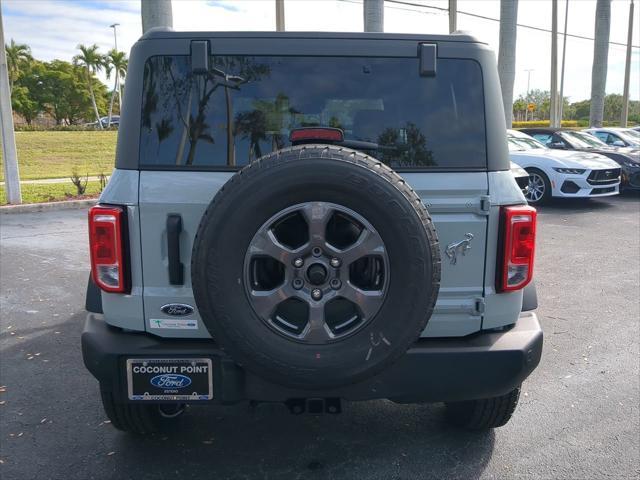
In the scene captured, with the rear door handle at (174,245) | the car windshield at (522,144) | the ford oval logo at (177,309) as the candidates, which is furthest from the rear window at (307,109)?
the car windshield at (522,144)

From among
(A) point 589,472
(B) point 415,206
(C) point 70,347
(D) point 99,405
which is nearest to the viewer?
(B) point 415,206

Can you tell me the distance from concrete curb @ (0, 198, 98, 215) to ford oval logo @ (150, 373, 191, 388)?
401 inches

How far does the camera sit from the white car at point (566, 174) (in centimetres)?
1149

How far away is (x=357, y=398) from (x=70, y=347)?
9.57 ft

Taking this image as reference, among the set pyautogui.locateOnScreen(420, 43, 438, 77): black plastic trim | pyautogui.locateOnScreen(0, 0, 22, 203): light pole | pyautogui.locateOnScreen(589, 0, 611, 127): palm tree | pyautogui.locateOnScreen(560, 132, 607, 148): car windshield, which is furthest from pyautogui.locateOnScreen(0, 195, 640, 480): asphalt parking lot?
pyautogui.locateOnScreen(589, 0, 611, 127): palm tree

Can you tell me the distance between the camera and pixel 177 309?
2680mm

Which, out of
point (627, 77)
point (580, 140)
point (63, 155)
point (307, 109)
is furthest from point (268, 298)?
point (627, 77)

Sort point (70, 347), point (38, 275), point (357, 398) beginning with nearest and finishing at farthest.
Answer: point (357, 398) → point (70, 347) → point (38, 275)

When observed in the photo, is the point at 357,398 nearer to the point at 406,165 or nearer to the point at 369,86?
the point at 406,165

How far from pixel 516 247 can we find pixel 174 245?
5.02 feet

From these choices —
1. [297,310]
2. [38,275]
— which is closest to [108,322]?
[297,310]

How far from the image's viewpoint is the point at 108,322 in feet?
9.10

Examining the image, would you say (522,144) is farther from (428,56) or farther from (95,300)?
(95,300)

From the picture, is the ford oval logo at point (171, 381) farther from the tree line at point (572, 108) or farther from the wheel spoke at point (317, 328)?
the tree line at point (572, 108)
